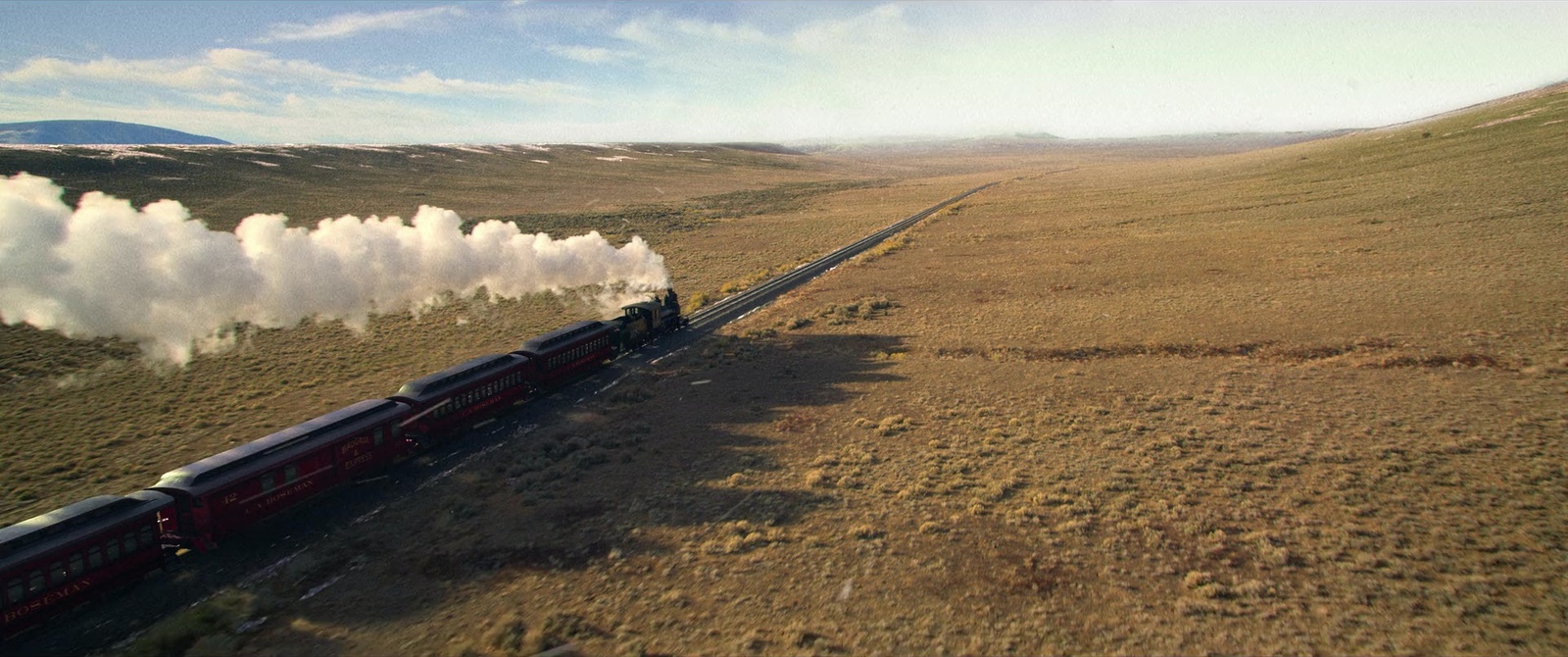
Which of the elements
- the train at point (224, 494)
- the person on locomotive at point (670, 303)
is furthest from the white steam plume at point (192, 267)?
the person on locomotive at point (670, 303)

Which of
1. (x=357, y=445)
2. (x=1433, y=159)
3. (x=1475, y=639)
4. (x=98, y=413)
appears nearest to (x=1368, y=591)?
(x=1475, y=639)

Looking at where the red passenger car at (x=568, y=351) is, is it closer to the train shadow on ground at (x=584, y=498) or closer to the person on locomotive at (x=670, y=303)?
the train shadow on ground at (x=584, y=498)

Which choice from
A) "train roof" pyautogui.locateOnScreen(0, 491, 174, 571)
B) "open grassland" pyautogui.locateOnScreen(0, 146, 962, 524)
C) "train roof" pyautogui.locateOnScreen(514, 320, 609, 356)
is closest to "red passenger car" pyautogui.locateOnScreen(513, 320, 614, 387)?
"train roof" pyautogui.locateOnScreen(514, 320, 609, 356)

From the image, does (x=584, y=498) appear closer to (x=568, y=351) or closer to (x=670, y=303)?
(x=568, y=351)

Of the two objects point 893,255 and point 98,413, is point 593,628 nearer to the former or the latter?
point 98,413

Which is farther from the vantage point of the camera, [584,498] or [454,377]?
[454,377]

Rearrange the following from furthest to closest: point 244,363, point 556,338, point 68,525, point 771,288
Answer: point 771,288 → point 244,363 → point 556,338 → point 68,525

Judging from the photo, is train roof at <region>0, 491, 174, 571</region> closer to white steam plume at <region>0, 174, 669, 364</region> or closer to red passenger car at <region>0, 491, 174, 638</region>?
red passenger car at <region>0, 491, 174, 638</region>

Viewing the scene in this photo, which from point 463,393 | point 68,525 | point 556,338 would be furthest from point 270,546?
point 556,338
